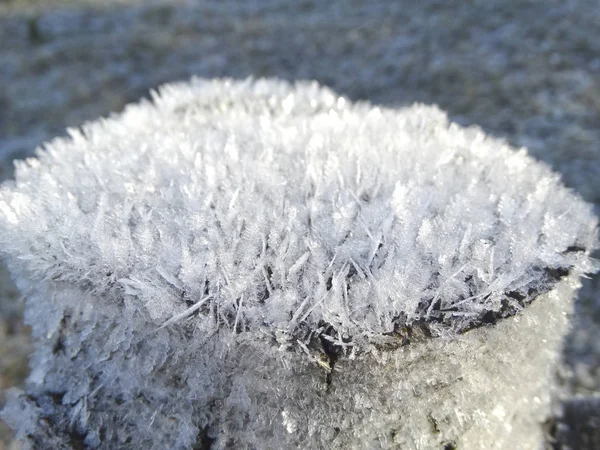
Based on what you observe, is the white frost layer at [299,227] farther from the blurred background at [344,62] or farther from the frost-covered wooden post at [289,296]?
the blurred background at [344,62]

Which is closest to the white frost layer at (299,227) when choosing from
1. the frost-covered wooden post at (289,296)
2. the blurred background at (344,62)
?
the frost-covered wooden post at (289,296)

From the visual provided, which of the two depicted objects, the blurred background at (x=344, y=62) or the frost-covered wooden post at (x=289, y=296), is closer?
the frost-covered wooden post at (x=289, y=296)

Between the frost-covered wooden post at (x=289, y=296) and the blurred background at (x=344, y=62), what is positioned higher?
the frost-covered wooden post at (x=289, y=296)

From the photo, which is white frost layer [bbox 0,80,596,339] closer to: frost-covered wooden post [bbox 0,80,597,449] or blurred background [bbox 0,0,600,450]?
frost-covered wooden post [bbox 0,80,597,449]

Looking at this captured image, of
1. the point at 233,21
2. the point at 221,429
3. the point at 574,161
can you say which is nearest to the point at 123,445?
the point at 221,429

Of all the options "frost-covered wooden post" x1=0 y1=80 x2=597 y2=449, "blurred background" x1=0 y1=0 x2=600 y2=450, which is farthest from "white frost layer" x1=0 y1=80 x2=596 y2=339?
"blurred background" x1=0 y1=0 x2=600 y2=450

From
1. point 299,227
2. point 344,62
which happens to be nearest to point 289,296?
point 299,227

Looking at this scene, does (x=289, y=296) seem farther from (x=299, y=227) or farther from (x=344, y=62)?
(x=344, y=62)
